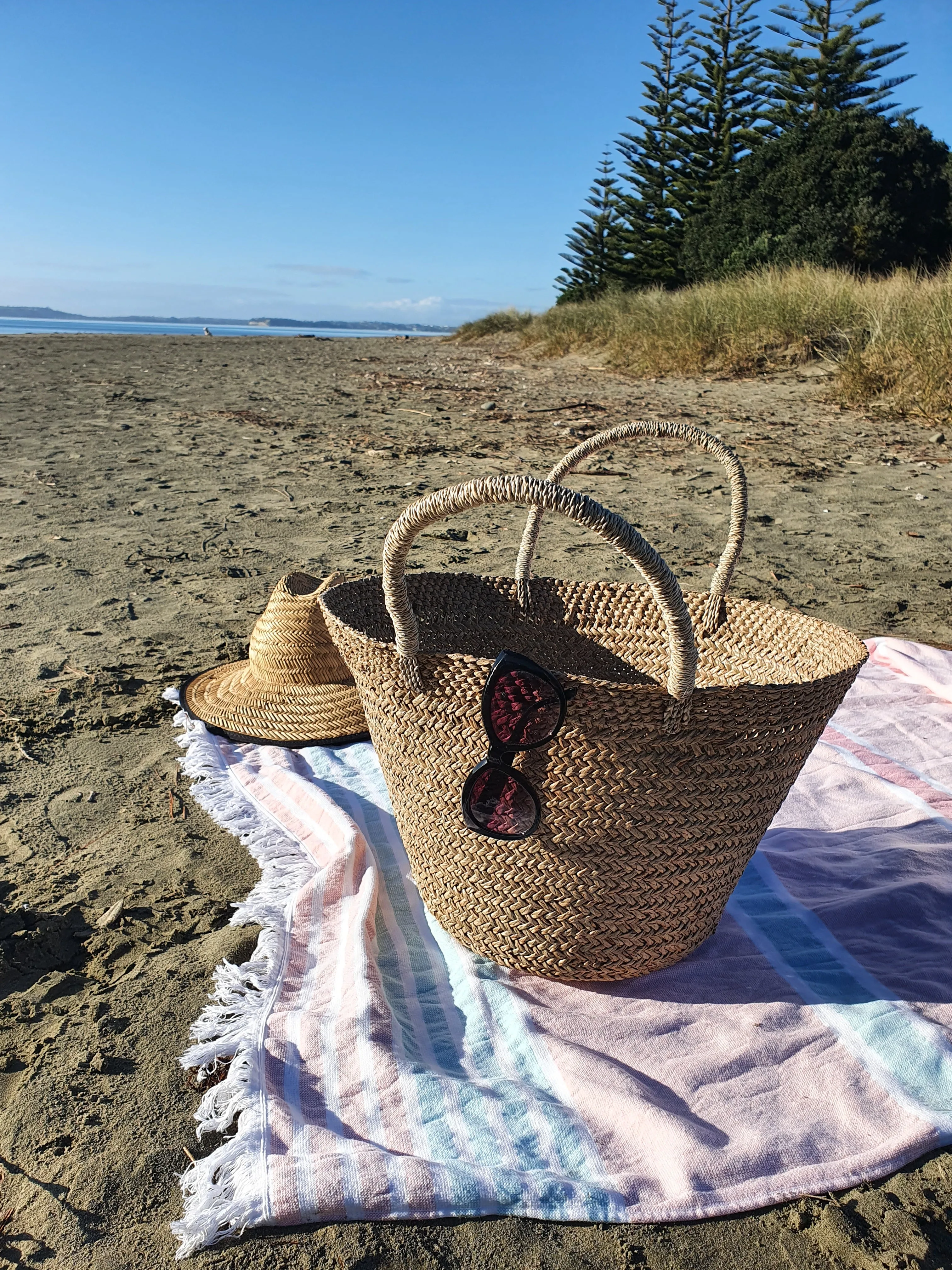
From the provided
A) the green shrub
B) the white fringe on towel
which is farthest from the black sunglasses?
the green shrub

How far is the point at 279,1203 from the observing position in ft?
3.80

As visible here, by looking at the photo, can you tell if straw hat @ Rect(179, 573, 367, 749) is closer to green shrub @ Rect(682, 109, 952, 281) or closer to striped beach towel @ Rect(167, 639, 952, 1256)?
striped beach towel @ Rect(167, 639, 952, 1256)

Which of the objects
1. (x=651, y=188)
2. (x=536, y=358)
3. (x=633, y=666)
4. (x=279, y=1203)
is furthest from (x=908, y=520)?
(x=651, y=188)

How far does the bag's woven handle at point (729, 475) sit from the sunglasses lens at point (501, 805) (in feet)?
2.08

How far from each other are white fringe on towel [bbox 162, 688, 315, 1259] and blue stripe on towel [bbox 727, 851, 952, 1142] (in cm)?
92

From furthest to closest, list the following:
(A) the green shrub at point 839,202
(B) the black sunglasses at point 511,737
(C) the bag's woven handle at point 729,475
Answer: (A) the green shrub at point 839,202, (C) the bag's woven handle at point 729,475, (B) the black sunglasses at point 511,737

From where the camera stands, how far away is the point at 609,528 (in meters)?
1.24

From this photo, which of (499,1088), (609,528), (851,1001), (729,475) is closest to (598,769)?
(609,528)

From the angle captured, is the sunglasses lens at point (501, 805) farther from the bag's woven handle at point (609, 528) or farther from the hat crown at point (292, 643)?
the hat crown at point (292, 643)

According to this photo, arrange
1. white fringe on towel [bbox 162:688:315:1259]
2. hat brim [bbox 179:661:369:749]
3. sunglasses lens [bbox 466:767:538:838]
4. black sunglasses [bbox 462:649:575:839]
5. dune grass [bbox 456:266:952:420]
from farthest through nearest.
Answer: dune grass [bbox 456:266:952:420], hat brim [bbox 179:661:369:749], sunglasses lens [bbox 466:767:538:838], black sunglasses [bbox 462:649:575:839], white fringe on towel [bbox 162:688:315:1259]

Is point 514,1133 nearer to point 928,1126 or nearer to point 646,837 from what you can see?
point 646,837

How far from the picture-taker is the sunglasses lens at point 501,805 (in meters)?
1.40

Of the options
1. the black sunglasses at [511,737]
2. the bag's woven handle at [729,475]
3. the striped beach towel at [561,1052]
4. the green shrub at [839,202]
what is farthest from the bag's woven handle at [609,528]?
the green shrub at [839,202]

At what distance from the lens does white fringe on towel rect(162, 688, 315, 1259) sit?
3.78ft
